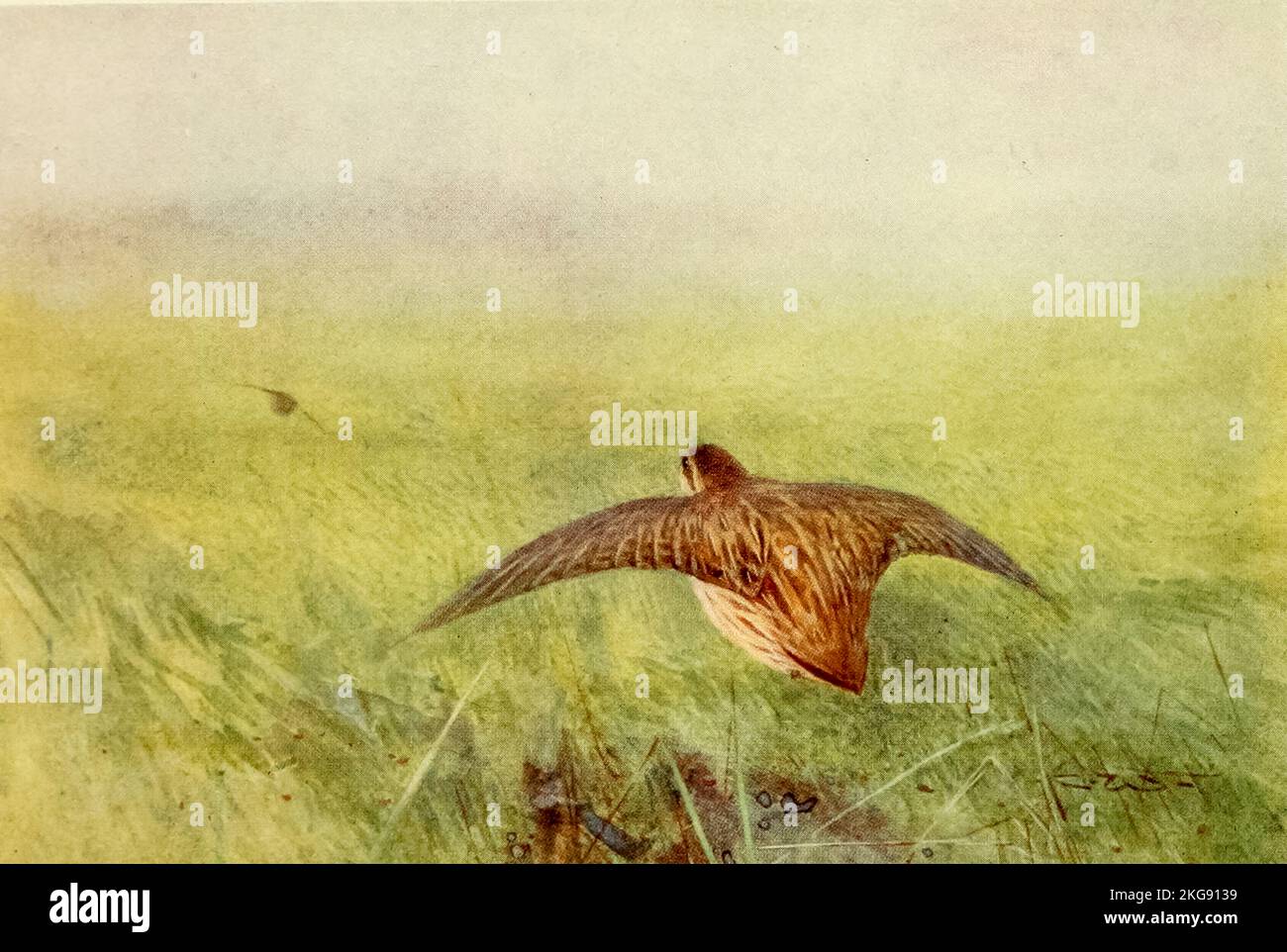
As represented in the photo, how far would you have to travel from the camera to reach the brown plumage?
8.54ft

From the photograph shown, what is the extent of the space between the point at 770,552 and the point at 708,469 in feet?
0.97

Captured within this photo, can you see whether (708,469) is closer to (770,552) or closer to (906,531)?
(770,552)

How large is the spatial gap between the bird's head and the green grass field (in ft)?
0.17

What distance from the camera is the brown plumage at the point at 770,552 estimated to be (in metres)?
2.60

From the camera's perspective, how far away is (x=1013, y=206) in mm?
2645

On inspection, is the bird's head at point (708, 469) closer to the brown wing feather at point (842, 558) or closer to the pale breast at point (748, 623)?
the brown wing feather at point (842, 558)

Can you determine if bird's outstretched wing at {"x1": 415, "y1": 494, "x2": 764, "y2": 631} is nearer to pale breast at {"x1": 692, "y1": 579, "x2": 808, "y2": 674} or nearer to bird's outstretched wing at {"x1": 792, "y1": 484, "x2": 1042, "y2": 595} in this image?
pale breast at {"x1": 692, "y1": 579, "x2": 808, "y2": 674}

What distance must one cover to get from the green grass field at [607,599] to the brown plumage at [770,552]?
55mm

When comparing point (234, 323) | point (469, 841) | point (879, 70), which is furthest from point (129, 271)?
point (879, 70)

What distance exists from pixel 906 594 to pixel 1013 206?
3.82ft

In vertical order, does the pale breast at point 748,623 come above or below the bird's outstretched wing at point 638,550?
below
